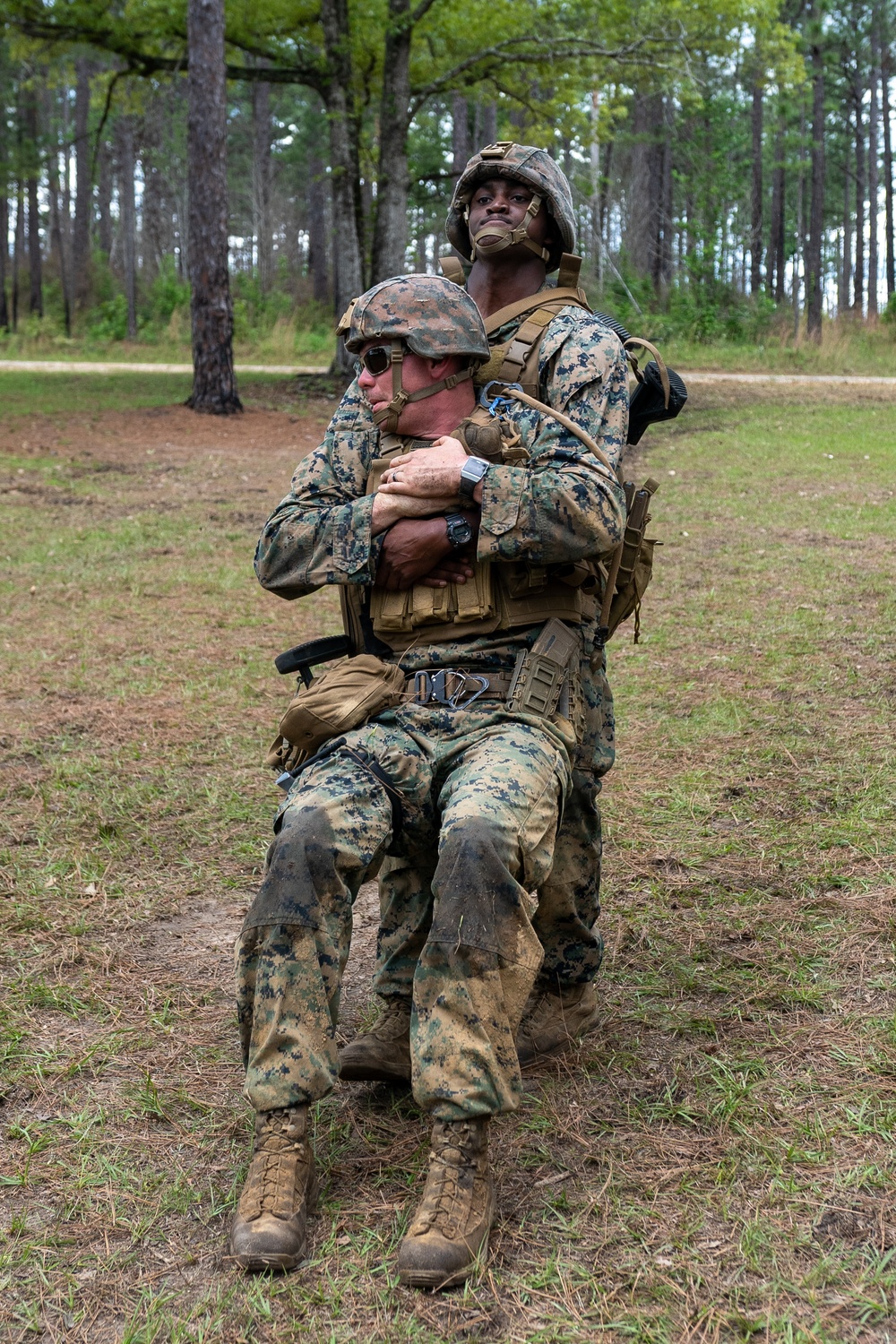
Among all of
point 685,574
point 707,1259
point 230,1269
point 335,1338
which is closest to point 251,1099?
point 230,1269

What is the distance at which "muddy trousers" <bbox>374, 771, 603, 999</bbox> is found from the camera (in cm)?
318

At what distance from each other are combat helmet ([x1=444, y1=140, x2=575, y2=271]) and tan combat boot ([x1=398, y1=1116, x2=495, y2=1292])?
2.12 meters

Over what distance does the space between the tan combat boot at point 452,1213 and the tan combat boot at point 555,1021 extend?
2.41 feet

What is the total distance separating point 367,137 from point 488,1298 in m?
18.8

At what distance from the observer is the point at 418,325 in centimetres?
304

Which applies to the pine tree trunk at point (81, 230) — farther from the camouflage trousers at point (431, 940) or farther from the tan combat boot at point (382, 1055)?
the camouflage trousers at point (431, 940)

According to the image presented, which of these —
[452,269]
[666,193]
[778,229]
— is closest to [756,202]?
[666,193]

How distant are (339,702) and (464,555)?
0.46 meters

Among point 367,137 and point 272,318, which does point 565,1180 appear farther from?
point 272,318

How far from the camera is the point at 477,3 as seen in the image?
16.5 meters

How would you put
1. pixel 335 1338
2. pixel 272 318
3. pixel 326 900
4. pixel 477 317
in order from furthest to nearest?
pixel 272 318 < pixel 477 317 < pixel 326 900 < pixel 335 1338

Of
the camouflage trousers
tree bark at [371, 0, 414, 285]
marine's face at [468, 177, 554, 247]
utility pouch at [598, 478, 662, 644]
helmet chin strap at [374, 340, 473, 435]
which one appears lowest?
the camouflage trousers

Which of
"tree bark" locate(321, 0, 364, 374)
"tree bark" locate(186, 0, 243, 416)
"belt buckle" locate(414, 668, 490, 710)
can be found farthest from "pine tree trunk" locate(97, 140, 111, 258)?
"belt buckle" locate(414, 668, 490, 710)

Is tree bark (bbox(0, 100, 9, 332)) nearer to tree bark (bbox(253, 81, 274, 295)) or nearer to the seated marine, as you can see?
tree bark (bbox(253, 81, 274, 295))
